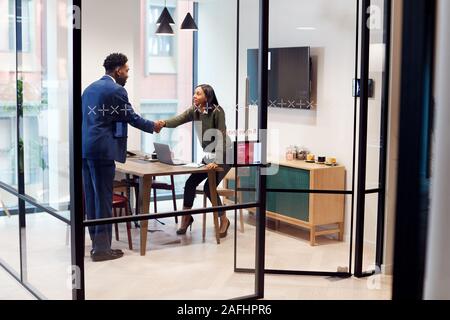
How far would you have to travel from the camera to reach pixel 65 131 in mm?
3326

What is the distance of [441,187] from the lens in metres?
0.50

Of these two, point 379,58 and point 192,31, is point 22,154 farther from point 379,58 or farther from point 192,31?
point 379,58

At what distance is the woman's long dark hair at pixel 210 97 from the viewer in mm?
3610

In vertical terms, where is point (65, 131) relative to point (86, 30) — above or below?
below

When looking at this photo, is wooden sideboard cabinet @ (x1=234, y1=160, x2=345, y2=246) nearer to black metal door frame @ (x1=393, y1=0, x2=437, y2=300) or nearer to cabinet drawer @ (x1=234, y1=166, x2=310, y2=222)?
cabinet drawer @ (x1=234, y1=166, x2=310, y2=222)

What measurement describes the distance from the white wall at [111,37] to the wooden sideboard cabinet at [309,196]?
1.30 meters

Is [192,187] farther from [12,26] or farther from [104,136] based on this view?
[12,26]

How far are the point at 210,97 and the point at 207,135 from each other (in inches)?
9.3

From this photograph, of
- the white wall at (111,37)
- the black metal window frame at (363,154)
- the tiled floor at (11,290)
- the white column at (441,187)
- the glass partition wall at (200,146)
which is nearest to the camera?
the white column at (441,187)

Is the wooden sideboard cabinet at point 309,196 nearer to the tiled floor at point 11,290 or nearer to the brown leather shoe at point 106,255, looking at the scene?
the brown leather shoe at point 106,255

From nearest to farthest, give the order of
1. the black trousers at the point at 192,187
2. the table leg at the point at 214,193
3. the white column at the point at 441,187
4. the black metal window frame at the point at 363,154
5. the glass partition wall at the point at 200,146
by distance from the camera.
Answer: the white column at the point at 441,187 < the glass partition wall at the point at 200,146 < the black trousers at the point at 192,187 < the table leg at the point at 214,193 < the black metal window frame at the point at 363,154

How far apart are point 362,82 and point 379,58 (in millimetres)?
221

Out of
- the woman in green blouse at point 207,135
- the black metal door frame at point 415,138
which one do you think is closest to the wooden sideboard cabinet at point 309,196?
the woman in green blouse at point 207,135

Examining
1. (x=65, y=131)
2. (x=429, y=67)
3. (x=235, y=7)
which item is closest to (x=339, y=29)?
(x=235, y=7)
